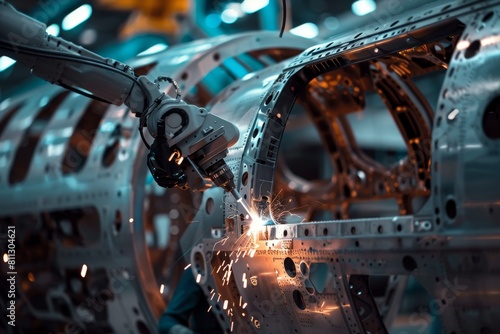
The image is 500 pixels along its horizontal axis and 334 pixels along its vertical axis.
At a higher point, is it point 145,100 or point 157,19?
point 157,19

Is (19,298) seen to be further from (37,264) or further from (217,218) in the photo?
(217,218)

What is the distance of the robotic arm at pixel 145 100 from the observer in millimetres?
4477

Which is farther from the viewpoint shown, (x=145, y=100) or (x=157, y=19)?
(x=157, y=19)

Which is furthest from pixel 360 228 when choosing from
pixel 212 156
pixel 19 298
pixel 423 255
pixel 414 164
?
pixel 19 298

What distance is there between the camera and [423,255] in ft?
11.3

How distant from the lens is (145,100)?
4.67m

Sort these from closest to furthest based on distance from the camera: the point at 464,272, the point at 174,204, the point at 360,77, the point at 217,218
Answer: the point at 464,272 → the point at 217,218 → the point at 360,77 → the point at 174,204

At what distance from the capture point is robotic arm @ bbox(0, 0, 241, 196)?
4477mm

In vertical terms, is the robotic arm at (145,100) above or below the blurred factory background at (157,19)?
below

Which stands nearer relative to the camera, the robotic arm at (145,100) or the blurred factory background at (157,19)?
the robotic arm at (145,100)

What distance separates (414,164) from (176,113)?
269cm

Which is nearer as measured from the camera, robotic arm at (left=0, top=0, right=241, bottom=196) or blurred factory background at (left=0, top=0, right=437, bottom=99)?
robotic arm at (left=0, top=0, right=241, bottom=196)

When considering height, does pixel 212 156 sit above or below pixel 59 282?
above

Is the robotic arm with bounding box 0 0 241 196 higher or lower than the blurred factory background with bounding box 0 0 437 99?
lower
